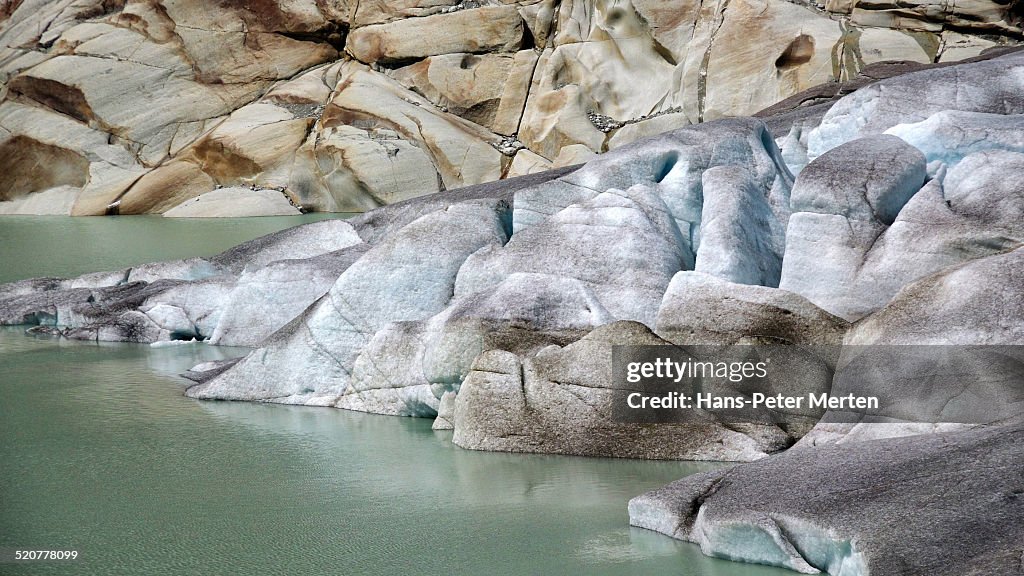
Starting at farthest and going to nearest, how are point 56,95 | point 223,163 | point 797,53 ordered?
point 56,95 < point 223,163 < point 797,53

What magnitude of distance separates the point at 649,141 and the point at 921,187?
12.1 feet

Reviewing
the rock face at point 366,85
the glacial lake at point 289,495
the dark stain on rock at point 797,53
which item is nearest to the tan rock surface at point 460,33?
the rock face at point 366,85

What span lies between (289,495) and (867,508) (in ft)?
15.3

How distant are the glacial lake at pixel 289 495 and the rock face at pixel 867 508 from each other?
204 millimetres

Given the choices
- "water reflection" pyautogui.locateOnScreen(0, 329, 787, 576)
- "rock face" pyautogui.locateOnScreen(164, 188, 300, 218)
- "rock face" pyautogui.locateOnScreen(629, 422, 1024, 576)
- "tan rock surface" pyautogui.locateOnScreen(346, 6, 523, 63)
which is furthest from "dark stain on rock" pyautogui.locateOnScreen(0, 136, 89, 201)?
"rock face" pyautogui.locateOnScreen(629, 422, 1024, 576)

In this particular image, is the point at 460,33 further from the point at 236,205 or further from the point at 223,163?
the point at 236,205

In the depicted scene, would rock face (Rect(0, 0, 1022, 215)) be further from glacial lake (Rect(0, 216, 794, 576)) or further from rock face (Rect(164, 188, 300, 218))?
glacial lake (Rect(0, 216, 794, 576))

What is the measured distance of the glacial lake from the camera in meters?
7.18

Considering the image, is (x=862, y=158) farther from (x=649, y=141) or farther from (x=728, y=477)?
(x=728, y=477)

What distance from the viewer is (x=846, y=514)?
21.0ft

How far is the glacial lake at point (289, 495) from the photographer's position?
718cm

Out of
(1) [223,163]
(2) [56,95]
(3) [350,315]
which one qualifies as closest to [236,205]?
(1) [223,163]

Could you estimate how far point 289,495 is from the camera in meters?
8.80

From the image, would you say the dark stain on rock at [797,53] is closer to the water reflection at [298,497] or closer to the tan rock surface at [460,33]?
the tan rock surface at [460,33]
